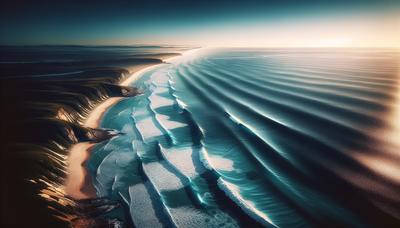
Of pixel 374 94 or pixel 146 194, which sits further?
pixel 374 94

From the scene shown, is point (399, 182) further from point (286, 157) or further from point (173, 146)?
point (173, 146)

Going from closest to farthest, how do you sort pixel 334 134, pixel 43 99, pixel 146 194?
1. pixel 146 194
2. pixel 334 134
3. pixel 43 99

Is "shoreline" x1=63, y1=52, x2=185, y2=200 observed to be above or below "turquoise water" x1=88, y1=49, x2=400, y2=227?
above

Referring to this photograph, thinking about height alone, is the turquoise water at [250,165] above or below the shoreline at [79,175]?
below

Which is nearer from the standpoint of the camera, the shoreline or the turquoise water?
the turquoise water

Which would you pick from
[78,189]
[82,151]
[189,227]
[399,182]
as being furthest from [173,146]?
[399,182]

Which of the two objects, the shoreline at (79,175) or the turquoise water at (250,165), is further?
the shoreline at (79,175)

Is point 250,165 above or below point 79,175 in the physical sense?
below

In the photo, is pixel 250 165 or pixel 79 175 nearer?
pixel 79 175
